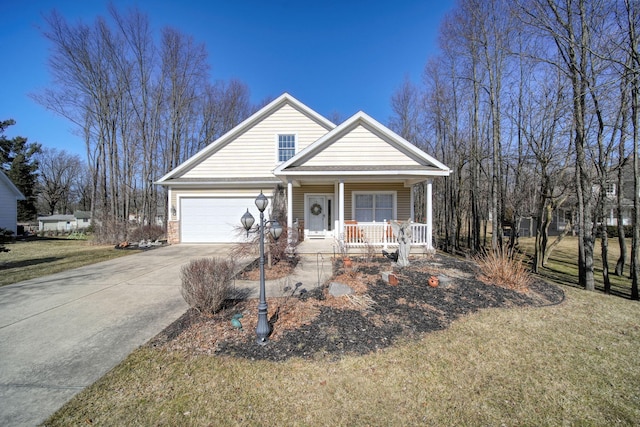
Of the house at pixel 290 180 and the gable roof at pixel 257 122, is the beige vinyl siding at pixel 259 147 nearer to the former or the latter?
the house at pixel 290 180

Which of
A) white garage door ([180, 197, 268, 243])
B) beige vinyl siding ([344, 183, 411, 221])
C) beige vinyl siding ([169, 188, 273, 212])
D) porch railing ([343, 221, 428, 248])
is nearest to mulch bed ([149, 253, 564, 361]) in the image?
porch railing ([343, 221, 428, 248])

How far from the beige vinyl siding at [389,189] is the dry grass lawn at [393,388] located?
904 cm

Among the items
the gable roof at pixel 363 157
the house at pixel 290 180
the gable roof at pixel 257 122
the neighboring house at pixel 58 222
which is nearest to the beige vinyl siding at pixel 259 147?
the house at pixel 290 180

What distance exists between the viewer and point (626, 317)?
17.6ft

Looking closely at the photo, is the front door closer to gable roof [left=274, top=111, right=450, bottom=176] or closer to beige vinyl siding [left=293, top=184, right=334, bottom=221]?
beige vinyl siding [left=293, top=184, right=334, bottom=221]

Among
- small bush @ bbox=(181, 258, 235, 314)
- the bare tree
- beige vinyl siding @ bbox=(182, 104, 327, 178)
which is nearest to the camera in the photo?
small bush @ bbox=(181, 258, 235, 314)

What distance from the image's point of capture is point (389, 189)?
506 inches

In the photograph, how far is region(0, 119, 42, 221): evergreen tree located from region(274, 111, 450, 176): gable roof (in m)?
37.5

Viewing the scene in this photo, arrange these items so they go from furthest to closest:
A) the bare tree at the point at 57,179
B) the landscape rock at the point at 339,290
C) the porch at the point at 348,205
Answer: the bare tree at the point at 57,179 < the porch at the point at 348,205 < the landscape rock at the point at 339,290

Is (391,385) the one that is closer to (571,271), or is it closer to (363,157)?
(363,157)

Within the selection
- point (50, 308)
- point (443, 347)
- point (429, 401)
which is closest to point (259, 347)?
point (429, 401)

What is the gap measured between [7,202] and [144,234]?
48.5ft

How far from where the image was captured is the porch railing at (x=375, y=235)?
34.0 ft

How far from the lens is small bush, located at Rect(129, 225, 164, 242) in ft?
46.6
